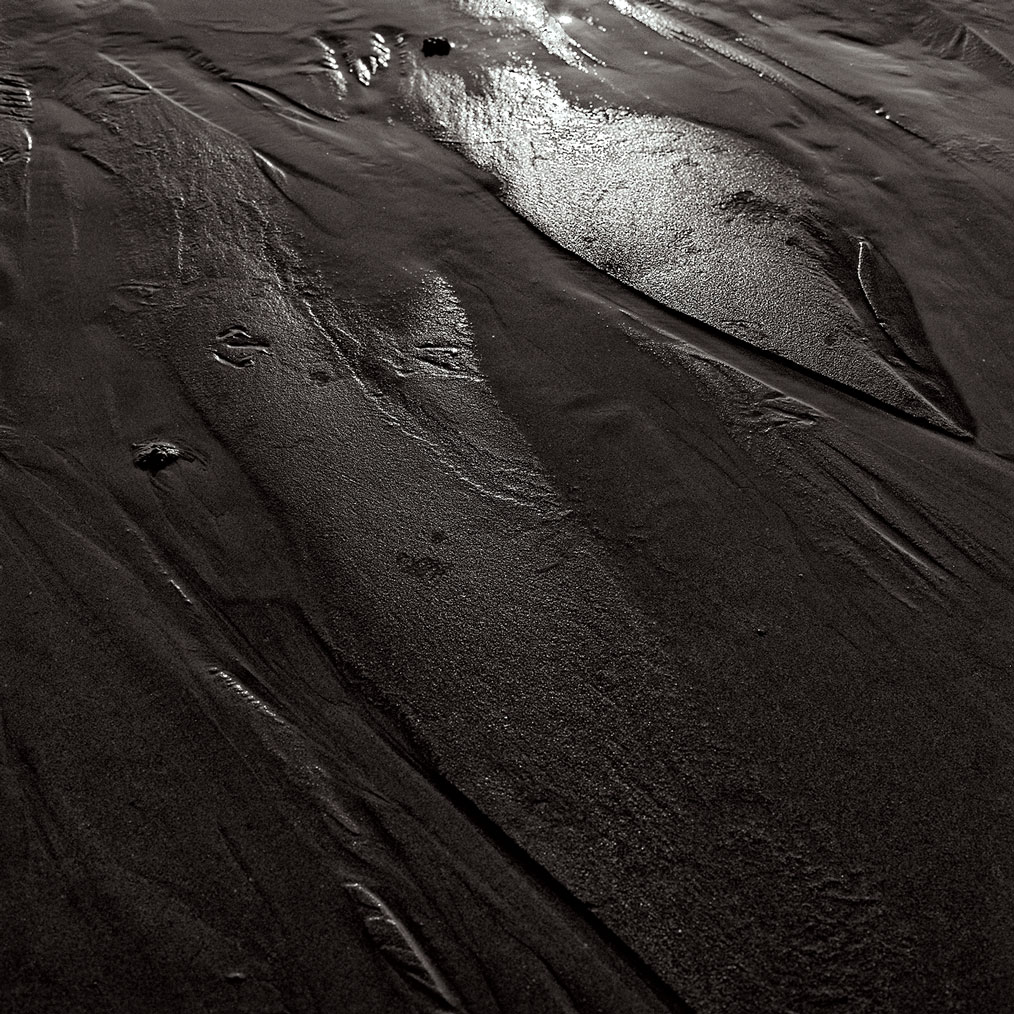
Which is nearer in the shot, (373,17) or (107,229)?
(107,229)

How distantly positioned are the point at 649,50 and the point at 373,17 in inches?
63.4

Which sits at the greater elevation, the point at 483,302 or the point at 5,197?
the point at 483,302

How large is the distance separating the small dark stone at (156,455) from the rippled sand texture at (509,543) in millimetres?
13

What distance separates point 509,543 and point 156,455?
121 cm

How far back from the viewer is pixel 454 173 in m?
4.14

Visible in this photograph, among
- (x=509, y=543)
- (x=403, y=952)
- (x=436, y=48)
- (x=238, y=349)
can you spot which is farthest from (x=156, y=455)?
(x=436, y=48)

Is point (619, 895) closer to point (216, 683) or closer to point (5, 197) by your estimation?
point (216, 683)

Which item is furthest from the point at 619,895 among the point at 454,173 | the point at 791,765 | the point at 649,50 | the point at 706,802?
the point at 649,50

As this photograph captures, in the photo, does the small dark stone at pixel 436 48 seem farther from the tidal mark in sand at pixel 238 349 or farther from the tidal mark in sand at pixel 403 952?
the tidal mark in sand at pixel 403 952

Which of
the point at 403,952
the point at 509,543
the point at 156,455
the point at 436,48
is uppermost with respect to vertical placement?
the point at 436,48

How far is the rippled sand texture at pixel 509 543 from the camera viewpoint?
2.07 metres

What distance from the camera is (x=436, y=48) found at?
16.3 feet

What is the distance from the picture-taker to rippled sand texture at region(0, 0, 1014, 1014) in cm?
207

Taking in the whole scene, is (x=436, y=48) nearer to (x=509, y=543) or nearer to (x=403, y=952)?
(x=509, y=543)
